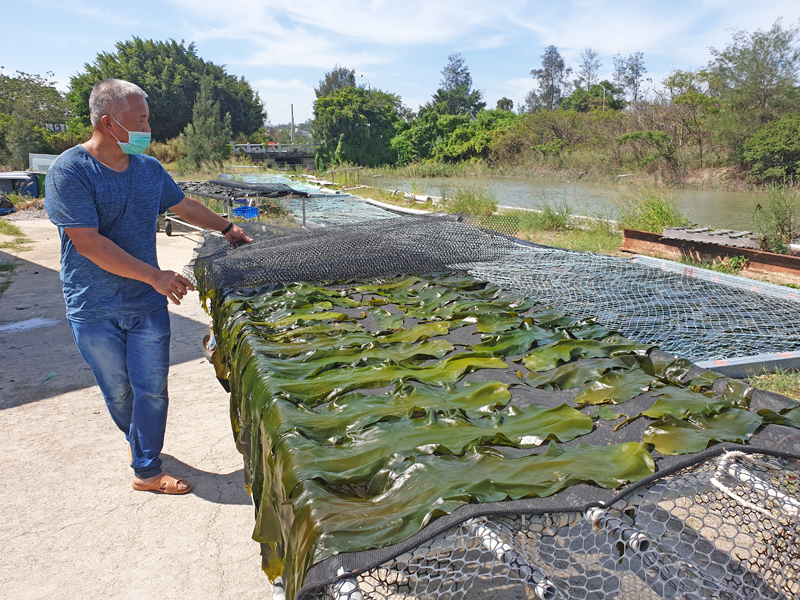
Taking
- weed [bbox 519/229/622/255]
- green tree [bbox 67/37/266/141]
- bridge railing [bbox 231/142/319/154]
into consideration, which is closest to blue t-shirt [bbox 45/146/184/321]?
weed [bbox 519/229/622/255]

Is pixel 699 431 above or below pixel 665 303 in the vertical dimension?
above

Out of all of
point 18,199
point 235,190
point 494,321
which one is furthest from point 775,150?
point 18,199

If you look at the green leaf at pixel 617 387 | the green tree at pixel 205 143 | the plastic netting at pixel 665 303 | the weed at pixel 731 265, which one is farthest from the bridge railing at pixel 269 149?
the green leaf at pixel 617 387

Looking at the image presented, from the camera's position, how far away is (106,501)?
2.53 m

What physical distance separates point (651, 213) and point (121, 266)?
7782 mm

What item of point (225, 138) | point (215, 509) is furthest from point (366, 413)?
point (225, 138)

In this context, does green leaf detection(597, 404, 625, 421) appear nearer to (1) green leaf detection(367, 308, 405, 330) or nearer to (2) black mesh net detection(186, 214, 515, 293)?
(1) green leaf detection(367, 308, 405, 330)

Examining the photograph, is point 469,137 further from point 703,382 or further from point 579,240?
point 703,382

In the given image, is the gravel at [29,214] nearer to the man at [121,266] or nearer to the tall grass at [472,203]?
the tall grass at [472,203]

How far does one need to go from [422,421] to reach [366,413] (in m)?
0.20

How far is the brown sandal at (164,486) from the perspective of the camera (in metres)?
2.59

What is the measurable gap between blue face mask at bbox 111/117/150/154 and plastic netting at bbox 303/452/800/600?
1.99 metres

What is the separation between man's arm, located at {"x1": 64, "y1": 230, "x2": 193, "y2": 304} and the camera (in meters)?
2.15

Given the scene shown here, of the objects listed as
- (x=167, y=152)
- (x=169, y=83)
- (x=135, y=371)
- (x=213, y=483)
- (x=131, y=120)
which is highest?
(x=169, y=83)
